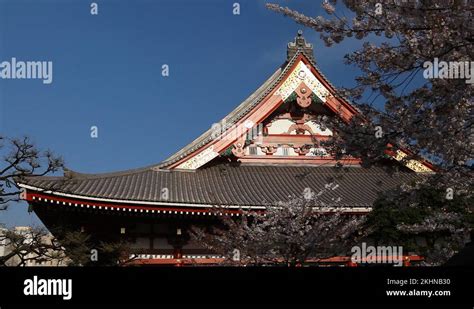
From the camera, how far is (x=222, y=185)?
664 inches

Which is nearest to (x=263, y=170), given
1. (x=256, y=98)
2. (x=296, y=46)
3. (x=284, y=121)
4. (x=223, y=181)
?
(x=223, y=181)

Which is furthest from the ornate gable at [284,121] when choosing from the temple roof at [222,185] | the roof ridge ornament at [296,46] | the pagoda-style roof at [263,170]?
the roof ridge ornament at [296,46]

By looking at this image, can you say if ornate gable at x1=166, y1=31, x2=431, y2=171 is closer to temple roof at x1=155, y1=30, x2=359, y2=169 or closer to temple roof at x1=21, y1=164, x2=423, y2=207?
temple roof at x1=155, y1=30, x2=359, y2=169

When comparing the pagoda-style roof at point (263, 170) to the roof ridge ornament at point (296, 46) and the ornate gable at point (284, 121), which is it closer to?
the ornate gable at point (284, 121)

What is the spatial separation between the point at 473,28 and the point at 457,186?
3056 millimetres

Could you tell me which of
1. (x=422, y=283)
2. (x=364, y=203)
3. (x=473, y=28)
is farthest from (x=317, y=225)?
(x=473, y=28)

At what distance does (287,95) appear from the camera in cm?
1878

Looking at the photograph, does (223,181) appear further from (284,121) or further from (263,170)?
(284,121)

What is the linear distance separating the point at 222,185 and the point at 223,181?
482mm

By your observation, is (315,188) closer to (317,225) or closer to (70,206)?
(317,225)

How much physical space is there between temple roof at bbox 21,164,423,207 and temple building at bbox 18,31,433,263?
3 cm

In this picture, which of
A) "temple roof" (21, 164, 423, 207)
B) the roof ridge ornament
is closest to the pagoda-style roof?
"temple roof" (21, 164, 423, 207)

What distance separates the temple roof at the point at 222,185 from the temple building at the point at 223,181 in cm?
3

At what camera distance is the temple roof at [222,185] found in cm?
1410
